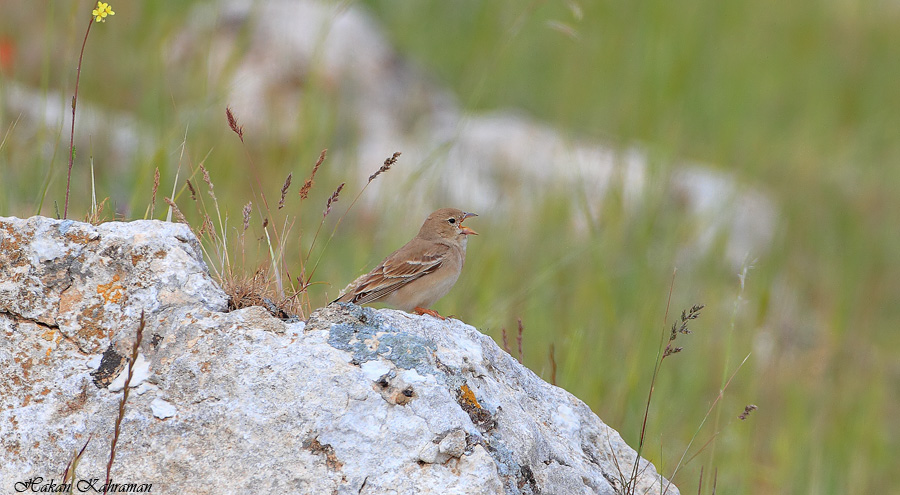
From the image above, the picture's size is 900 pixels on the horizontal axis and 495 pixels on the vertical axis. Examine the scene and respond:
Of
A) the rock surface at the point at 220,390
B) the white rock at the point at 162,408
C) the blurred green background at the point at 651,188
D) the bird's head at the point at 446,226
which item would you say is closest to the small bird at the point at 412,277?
the bird's head at the point at 446,226

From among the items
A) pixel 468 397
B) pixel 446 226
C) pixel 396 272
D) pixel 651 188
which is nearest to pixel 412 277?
pixel 396 272

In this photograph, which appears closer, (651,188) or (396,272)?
(396,272)

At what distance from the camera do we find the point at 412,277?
552 centimetres

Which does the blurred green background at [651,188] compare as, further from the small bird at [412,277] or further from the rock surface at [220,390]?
the rock surface at [220,390]

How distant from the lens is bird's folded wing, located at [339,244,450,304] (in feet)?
17.2

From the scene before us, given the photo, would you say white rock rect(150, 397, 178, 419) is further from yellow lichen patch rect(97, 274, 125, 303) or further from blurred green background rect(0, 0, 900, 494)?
blurred green background rect(0, 0, 900, 494)

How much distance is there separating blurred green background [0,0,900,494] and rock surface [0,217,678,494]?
1055 mm

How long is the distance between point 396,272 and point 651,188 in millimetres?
3702

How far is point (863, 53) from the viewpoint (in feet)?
59.3

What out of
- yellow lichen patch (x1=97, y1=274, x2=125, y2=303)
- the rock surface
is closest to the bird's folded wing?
the rock surface

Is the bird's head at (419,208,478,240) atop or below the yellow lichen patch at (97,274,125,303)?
below

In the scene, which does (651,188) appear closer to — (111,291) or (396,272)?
(396,272)

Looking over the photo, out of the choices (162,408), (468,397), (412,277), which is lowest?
(412,277)

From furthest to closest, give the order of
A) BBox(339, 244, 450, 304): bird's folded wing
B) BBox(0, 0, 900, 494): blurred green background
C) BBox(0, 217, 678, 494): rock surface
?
1. BBox(0, 0, 900, 494): blurred green background
2. BBox(339, 244, 450, 304): bird's folded wing
3. BBox(0, 217, 678, 494): rock surface
